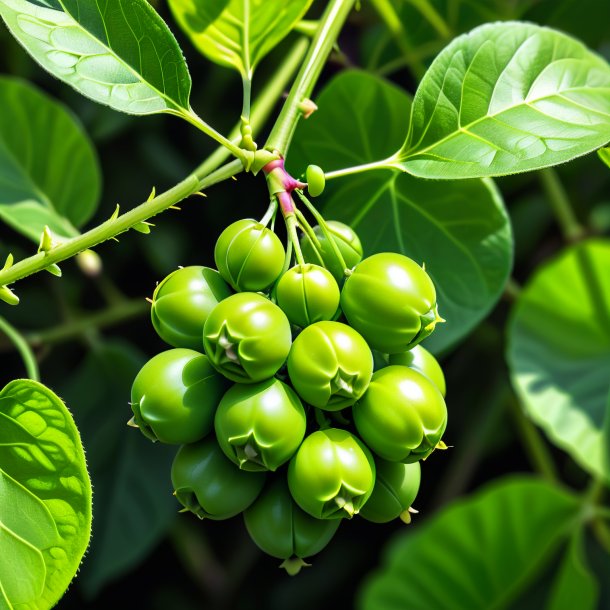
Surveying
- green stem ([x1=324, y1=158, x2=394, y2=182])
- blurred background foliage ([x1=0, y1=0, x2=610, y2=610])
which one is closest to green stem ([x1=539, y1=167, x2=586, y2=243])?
blurred background foliage ([x1=0, y1=0, x2=610, y2=610])

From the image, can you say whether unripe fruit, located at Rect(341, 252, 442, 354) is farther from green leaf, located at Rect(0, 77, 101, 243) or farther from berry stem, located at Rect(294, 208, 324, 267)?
green leaf, located at Rect(0, 77, 101, 243)

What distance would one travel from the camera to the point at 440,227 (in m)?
0.88

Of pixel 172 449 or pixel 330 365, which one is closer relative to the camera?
pixel 330 365

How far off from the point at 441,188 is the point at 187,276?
0.35 metres

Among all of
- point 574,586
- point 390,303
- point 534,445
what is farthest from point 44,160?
point 574,586

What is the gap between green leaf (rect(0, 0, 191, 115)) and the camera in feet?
2.16

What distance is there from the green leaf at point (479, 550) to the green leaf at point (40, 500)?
2.55ft

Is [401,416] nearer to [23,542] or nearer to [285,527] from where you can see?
[285,527]

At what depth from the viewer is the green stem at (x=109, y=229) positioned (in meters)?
0.63

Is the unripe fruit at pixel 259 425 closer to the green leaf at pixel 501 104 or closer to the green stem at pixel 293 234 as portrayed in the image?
the green stem at pixel 293 234

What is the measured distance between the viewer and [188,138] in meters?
1.46

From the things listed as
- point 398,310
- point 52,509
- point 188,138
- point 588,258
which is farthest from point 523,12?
point 52,509

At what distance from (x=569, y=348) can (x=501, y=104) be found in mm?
592

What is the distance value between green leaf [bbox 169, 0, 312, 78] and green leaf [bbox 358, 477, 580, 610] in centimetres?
81
